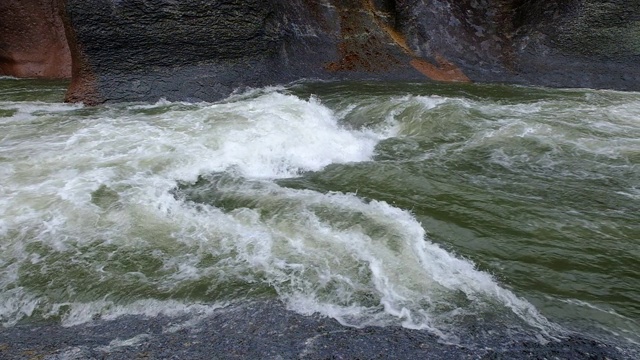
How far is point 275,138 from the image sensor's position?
6199 millimetres

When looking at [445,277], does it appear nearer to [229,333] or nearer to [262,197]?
[229,333]

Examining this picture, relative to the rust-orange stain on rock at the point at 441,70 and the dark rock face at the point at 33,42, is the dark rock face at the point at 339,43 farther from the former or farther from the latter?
the dark rock face at the point at 33,42

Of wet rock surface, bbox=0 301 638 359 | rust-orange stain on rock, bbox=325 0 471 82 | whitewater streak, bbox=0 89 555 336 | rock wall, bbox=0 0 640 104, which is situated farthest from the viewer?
rust-orange stain on rock, bbox=325 0 471 82

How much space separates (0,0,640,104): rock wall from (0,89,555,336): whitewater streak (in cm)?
254

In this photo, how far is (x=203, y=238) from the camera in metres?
3.95

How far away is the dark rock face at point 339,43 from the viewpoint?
8.24 metres

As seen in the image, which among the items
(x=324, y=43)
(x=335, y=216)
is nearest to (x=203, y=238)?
(x=335, y=216)

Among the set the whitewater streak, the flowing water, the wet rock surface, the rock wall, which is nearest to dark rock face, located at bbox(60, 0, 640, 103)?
the rock wall

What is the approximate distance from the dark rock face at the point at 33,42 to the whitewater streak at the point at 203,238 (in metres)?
5.50

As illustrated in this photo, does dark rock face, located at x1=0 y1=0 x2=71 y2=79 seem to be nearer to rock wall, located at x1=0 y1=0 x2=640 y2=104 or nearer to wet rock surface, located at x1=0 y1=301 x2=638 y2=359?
rock wall, located at x1=0 y1=0 x2=640 y2=104

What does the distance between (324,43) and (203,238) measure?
23.6 ft

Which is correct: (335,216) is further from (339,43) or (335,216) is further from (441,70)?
(441,70)

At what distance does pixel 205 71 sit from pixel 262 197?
478cm

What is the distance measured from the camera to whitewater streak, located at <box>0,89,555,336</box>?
10.8ft
